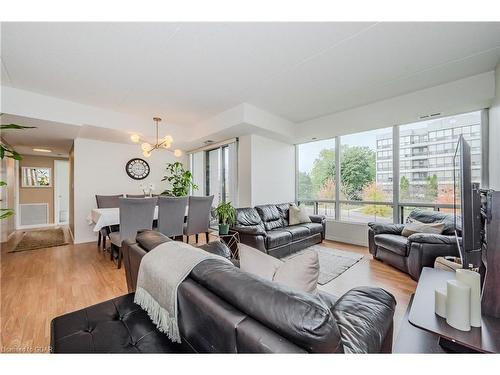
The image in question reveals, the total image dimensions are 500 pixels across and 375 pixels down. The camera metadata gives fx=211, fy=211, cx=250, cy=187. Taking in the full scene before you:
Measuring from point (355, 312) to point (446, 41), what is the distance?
2806 millimetres

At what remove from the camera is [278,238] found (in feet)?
10.6

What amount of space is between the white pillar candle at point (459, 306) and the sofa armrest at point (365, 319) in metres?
0.25

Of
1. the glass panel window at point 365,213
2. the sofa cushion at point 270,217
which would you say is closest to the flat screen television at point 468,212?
the sofa cushion at point 270,217

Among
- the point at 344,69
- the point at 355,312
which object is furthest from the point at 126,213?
the point at 344,69

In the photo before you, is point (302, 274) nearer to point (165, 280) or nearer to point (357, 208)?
point (165, 280)

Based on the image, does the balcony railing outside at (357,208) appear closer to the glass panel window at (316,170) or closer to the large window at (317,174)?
the large window at (317,174)

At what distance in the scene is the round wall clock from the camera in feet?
16.7

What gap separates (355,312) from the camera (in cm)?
95

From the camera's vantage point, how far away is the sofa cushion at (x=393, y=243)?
271cm

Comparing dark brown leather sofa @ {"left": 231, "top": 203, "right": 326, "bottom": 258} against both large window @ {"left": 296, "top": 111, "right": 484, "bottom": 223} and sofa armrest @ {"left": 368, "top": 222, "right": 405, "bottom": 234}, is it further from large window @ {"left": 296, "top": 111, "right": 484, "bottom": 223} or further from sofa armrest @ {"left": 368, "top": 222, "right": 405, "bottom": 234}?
sofa armrest @ {"left": 368, "top": 222, "right": 405, "bottom": 234}

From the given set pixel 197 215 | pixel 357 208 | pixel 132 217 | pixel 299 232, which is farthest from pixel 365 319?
pixel 357 208

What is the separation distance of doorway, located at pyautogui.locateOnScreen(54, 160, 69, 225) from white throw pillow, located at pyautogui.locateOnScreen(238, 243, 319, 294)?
8.02 meters

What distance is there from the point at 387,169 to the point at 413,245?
176 centimetres
